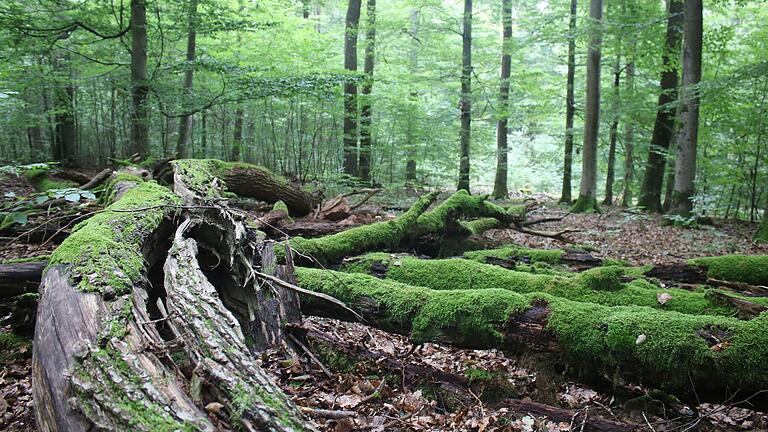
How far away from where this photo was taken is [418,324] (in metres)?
3.41

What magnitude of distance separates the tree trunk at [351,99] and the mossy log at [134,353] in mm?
11035

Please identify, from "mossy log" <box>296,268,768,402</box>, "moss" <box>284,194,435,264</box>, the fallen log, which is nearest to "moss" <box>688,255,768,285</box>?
"mossy log" <box>296,268,768,402</box>

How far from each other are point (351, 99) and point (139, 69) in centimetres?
603

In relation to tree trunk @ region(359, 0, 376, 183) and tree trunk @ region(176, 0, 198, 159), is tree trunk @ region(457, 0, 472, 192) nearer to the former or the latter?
tree trunk @ region(359, 0, 376, 183)

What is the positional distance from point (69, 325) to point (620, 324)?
325cm

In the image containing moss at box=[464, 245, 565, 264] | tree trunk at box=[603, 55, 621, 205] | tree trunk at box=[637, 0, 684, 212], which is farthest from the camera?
tree trunk at box=[603, 55, 621, 205]

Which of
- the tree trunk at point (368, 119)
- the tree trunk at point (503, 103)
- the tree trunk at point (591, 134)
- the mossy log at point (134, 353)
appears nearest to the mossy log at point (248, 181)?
the mossy log at point (134, 353)

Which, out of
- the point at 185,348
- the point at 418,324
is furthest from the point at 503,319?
the point at 185,348

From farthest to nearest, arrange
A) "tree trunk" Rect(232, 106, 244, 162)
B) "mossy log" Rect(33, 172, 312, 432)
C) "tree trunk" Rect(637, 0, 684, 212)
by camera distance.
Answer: "tree trunk" Rect(232, 106, 244, 162) → "tree trunk" Rect(637, 0, 684, 212) → "mossy log" Rect(33, 172, 312, 432)

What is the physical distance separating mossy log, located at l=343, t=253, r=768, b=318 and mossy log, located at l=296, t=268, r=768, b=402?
2.07 ft

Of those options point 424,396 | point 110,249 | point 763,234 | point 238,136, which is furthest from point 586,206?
point 110,249

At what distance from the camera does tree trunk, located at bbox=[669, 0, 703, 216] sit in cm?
938

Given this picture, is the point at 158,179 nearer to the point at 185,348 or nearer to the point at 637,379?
the point at 185,348

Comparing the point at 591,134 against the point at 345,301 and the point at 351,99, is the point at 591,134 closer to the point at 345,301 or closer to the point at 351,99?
the point at 351,99
